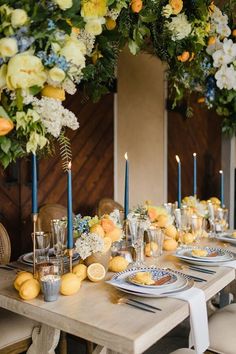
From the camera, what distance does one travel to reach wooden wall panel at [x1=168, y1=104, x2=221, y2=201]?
5.36 meters

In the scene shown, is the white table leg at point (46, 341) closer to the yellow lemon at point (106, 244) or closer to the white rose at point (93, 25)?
the yellow lemon at point (106, 244)

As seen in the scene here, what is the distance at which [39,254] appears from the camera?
5.96 ft

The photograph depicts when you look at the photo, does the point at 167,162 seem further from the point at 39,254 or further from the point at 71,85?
the point at 71,85

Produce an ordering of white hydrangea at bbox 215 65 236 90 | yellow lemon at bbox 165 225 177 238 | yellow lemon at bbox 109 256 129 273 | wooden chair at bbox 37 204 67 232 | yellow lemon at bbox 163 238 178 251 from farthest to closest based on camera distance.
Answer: wooden chair at bbox 37 204 67 232
white hydrangea at bbox 215 65 236 90
yellow lemon at bbox 165 225 177 238
yellow lemon at bbox 163 238 178 251
yellow lemon at bbox 109 256 129 273

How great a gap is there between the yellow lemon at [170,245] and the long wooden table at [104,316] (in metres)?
0.51

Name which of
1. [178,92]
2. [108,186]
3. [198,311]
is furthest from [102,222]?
[108,186]

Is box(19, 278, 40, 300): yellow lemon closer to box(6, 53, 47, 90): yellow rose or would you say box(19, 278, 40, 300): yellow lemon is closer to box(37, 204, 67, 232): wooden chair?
box(6, 53, 47, 90): yellow rose

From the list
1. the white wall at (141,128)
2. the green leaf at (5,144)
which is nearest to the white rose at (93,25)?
the green leaf at (5,144)

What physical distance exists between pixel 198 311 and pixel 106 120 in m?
2.97

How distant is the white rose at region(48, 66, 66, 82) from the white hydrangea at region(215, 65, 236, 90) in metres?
1.51

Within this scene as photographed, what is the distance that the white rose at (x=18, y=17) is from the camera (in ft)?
3.85

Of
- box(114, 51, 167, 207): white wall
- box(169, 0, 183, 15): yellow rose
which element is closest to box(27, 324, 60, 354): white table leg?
box(169, 0, 183, 15): yellow rose

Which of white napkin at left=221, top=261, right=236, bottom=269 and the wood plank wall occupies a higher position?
the wood plank wall

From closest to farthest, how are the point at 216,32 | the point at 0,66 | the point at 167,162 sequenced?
the point at 0,66
the point at 216,32
the point at 167,162
